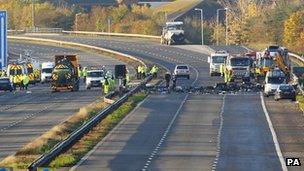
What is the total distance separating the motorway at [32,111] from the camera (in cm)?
5022

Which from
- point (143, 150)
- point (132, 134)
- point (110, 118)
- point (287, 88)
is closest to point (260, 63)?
point (287, 88)

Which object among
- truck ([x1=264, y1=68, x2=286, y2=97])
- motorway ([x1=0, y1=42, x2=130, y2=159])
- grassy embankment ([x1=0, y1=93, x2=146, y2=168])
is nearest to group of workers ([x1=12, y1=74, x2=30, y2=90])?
motorway ([x1=0, y1=42, x2=130, y2=159])

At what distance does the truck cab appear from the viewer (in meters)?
89.2

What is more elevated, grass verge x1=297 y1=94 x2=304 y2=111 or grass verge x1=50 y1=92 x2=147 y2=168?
grass verge x1=50 y1=92 x2=147 y2=168

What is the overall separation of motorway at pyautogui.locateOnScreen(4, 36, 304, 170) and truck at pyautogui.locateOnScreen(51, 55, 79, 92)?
27.5 feet

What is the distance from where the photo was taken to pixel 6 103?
2869 inches

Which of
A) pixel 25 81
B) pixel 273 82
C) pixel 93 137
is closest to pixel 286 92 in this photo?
pixel 273 82

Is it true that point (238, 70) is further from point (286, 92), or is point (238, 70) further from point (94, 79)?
point (286, 92)

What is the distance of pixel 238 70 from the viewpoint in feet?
295

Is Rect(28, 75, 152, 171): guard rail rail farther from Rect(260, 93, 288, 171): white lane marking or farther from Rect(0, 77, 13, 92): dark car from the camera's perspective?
Rect(0, 77, 13, 92): dark car

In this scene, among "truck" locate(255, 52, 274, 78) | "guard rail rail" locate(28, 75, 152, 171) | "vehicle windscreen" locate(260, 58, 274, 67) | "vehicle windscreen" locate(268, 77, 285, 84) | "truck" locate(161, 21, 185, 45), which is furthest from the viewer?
"truck" locate(161, 21, 185, 45)

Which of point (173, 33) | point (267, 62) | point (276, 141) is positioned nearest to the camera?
point (276, 141)

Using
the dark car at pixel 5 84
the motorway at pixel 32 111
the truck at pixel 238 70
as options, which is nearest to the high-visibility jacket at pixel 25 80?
the motorway at pixel 32 111

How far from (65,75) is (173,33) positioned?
2694 inches
